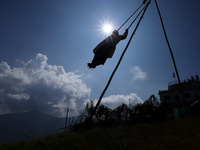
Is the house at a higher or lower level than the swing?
higher

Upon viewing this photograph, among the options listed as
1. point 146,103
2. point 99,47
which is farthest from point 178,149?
point 146,103

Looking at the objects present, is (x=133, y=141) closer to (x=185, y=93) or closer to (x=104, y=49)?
(x=104, y=49)

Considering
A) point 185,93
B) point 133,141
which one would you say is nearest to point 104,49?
point 133,141

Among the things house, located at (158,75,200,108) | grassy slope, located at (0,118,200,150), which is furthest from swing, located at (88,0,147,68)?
house, located at (158,75,200,108)

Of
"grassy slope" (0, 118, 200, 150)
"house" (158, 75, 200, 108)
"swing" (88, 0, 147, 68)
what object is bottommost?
"grassy slope" (0, 118, 200, 150)

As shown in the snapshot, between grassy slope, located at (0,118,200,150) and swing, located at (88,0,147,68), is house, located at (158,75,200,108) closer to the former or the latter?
grassy slope, located at (0,118,200,150)

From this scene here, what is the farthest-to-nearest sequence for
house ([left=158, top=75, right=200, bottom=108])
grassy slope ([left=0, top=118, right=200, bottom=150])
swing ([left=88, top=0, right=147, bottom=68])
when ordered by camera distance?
house ([left=158, top=75, right=200, bottom=108]) → swing ([left=88, top=0, right=147, bottom=68]) → grassy slope ([left=0, top=118, right=200, bottom=150])

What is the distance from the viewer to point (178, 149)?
3.97 m

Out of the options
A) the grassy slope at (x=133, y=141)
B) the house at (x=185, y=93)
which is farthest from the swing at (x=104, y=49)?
the house at (x=185, y=93)

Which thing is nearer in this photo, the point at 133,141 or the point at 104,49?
the point at 104,49

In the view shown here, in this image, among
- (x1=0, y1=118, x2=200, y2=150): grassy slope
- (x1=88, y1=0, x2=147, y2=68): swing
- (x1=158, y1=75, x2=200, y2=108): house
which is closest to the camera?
(x1=0, y1=118, x2=200, y2=150): grassy slope

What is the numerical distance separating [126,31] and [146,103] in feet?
63.9

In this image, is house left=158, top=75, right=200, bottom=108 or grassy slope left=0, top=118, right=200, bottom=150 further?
house left=158, top=75, right=200, bottom=108

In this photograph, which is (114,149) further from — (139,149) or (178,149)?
(178,149)
